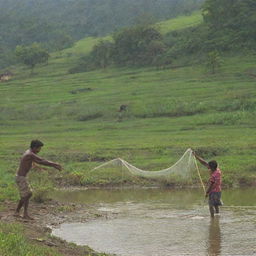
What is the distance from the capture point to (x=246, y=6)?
73.2 meters

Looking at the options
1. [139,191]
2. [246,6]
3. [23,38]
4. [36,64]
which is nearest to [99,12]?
[23,38]

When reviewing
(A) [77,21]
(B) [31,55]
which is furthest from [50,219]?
(A) [77,21]

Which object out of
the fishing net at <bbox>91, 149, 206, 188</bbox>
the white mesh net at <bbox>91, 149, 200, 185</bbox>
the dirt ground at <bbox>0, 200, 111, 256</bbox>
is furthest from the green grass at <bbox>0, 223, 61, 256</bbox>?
the white mesh net at <bbox>91, 149, 200, 185</bbox>

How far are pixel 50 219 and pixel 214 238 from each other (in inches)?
194

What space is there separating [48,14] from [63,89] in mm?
125831

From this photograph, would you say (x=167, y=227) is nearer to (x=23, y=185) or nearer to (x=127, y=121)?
(x=23, y=185)

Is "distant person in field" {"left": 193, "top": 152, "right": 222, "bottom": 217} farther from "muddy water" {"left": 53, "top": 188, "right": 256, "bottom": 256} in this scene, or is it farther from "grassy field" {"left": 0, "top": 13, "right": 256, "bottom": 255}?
"grassy field" {"left": 0, "top": 13, "right": 256, "bottom": 255}

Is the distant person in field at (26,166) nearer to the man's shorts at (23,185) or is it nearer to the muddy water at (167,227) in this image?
the man's shorts at (23,185)

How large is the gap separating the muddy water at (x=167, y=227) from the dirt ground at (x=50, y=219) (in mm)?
479

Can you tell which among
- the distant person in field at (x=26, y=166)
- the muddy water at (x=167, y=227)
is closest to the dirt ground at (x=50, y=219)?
the muddy water at (x=167, y=227)

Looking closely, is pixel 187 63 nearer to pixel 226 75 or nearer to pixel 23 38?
pixel 226 75

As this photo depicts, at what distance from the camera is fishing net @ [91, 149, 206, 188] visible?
20236 millimetres

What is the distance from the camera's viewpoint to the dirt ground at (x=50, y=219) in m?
11.4

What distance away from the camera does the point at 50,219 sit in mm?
15492
